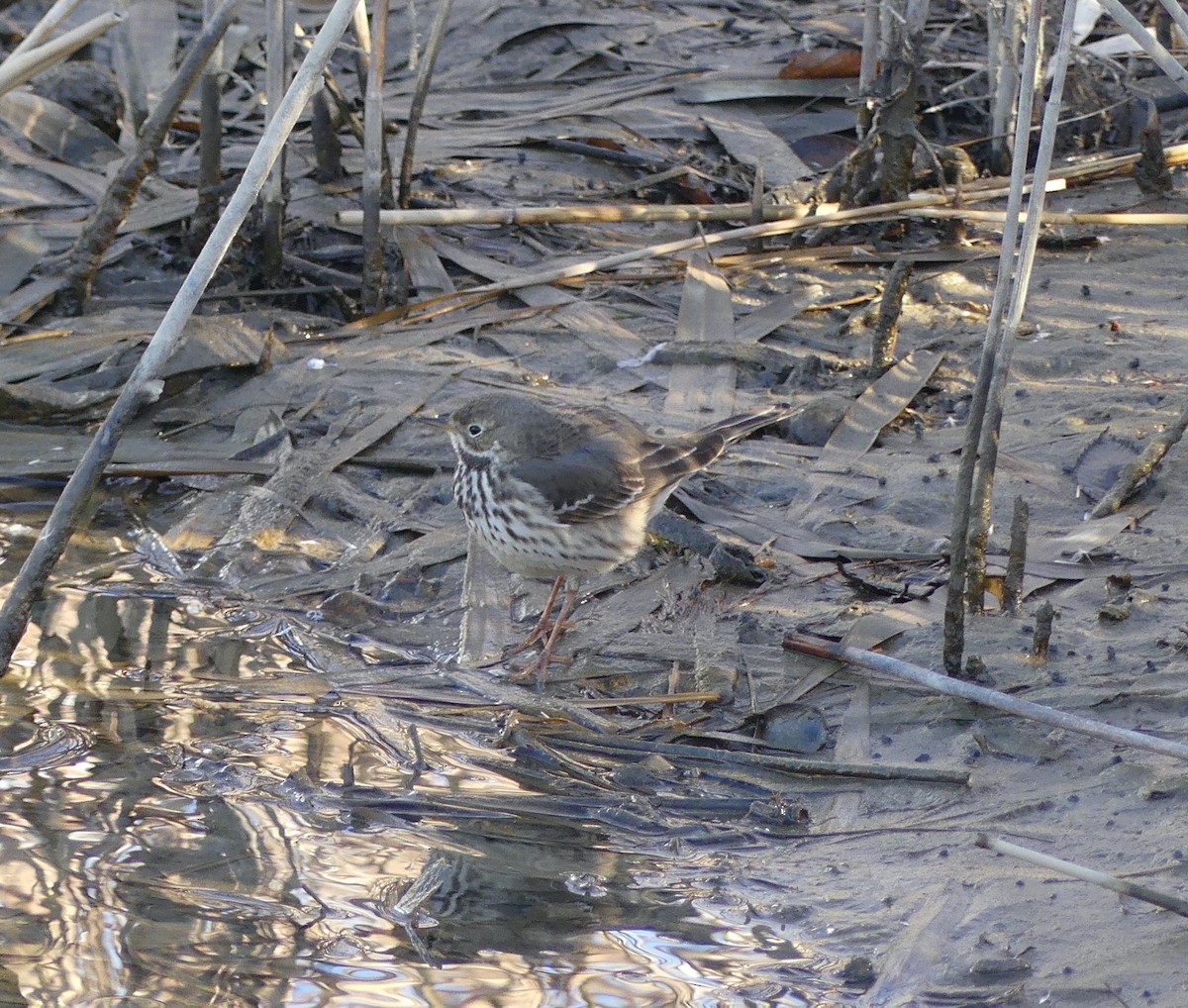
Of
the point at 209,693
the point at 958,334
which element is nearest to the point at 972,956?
the point at 209,693

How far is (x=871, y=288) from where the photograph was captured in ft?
24.3

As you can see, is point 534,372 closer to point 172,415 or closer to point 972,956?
point 172,415

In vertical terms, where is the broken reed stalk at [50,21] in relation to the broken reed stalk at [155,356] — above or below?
above

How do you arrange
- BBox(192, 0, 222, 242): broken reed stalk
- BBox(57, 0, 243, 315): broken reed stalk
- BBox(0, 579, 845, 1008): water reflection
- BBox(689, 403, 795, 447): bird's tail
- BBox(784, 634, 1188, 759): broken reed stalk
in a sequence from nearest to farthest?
BBox(784, 634, 1188, 759): broken reed stalk, BBox(0, 579, 845, 1008): water reflection, BBox(689, 403, 795, 447): bird's tail, BBox(57, 0, 243, 315): broken reed stalk, BBox(192, 0, 222, 242): broken reed stalk

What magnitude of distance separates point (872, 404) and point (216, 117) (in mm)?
3680

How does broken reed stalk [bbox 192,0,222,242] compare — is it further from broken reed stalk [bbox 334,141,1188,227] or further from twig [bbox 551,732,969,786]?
twig [bbox 551,732,969,786]

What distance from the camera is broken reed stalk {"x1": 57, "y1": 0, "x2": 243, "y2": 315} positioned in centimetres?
598

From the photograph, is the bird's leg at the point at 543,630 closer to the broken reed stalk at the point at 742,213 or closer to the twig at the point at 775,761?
the twig at the point at 775,761

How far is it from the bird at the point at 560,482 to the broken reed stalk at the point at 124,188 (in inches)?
73.4

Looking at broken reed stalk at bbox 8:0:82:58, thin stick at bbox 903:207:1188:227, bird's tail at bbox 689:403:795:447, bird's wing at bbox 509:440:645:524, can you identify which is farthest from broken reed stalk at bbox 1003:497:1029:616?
broken reed stalk at bbox 8:0:82:58

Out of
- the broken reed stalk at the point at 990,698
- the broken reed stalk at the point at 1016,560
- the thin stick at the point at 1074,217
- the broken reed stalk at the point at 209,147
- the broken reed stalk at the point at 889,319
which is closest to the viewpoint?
the broken reed stalk at the point at 990,698

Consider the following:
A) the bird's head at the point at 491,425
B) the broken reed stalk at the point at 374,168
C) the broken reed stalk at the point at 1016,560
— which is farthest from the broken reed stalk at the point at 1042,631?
the broken reed stalk at the point at 374,168

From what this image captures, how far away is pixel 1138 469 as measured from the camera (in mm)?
5371

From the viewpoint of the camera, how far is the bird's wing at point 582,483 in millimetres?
5250
